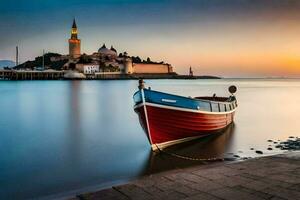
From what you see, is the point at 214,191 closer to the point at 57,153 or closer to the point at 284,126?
the point at 57,153

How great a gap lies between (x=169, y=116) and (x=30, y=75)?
545ft

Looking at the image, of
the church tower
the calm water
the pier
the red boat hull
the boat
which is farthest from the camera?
the church tower

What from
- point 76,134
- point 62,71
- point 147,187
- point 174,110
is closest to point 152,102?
point 174,110

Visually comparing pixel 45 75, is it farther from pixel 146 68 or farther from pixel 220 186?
pixel 220 186

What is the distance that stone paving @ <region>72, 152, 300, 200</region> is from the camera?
194 inches

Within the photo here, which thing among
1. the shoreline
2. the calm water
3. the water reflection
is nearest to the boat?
the water reflection

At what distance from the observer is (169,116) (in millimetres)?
11438

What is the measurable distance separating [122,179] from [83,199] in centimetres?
400

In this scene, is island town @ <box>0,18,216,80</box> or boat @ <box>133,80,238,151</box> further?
island town @ <box>0,18,216,80</box>

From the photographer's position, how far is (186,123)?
12.2 m

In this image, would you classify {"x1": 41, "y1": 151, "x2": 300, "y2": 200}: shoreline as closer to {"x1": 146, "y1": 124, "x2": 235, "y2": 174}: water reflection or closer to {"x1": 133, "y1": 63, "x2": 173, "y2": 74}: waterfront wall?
{"x1": 146, "y1": 124, "x2": 235, "y2": 174}: water reflection

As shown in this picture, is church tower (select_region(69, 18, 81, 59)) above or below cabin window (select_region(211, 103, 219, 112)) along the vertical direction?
above

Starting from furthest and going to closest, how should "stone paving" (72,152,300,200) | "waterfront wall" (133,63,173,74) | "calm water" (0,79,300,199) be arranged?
"waterfront wall" (133,63,173,74) < "calm water" (0,79,300,199) < "stone paving" (72,152,300,200)

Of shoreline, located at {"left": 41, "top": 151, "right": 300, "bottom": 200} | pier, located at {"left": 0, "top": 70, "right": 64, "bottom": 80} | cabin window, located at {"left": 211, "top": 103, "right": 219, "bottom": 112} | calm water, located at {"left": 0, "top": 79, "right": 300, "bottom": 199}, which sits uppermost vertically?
pier, located at {"left": 0, "top": 70, "right": 64, "bottom": 80}
